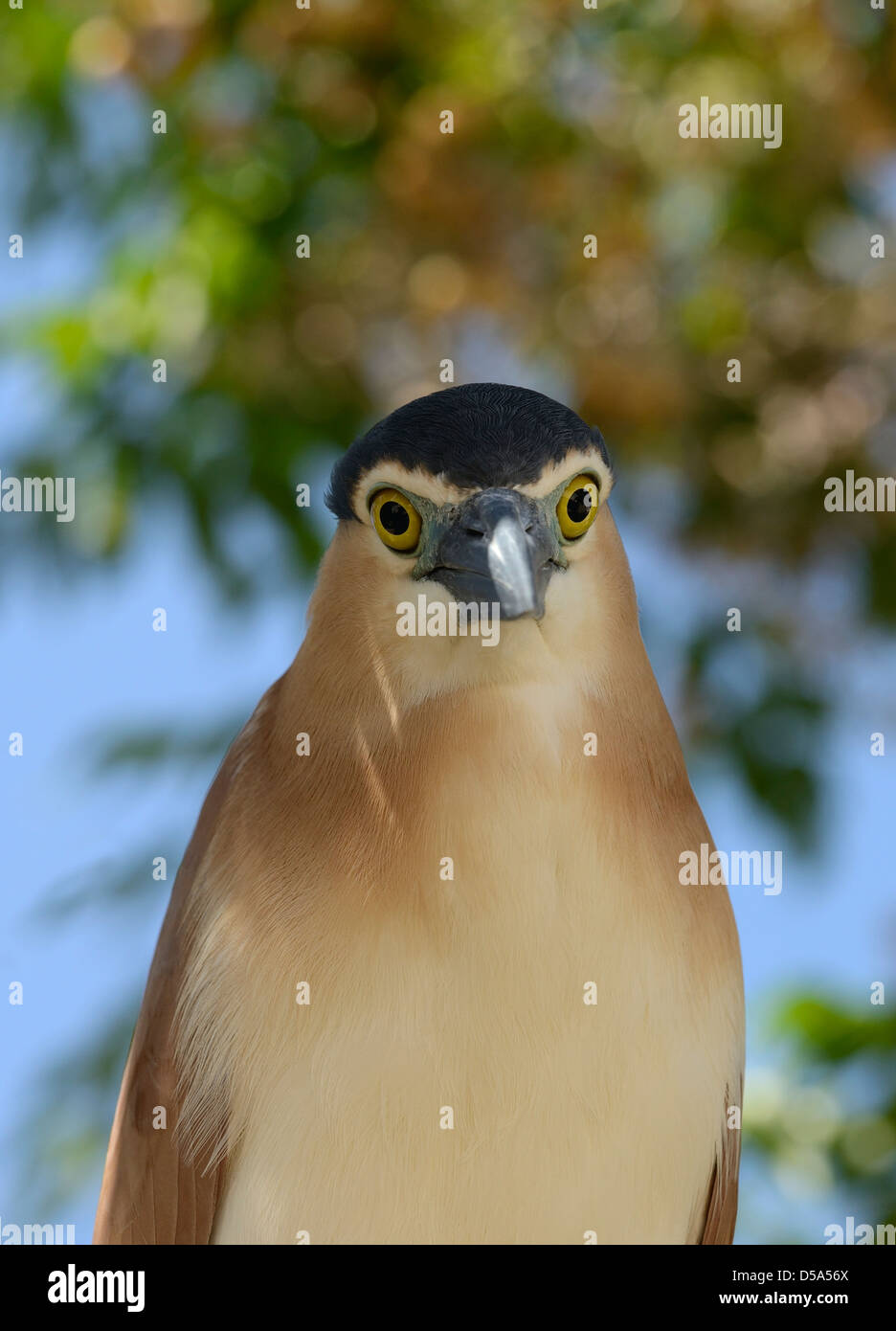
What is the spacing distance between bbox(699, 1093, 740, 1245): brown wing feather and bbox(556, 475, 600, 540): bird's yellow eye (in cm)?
80

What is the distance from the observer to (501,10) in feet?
15.1

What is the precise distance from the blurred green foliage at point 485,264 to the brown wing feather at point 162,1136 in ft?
7.90

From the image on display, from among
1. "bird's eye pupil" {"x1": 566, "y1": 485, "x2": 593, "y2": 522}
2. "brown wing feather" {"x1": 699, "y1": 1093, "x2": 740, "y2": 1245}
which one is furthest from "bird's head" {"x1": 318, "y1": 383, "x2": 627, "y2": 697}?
"brown wing feather" {"x1": 699, "y1": 1093, "x2": 740, "y2": 1245}

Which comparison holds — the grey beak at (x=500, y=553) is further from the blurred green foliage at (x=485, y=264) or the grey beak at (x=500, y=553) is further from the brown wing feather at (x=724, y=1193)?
the blurred green foliage at (x=485, y=264)

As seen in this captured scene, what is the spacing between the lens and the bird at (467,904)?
1597 millimetres

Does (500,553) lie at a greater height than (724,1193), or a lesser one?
greater

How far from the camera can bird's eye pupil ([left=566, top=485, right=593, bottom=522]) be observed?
1.66 meters

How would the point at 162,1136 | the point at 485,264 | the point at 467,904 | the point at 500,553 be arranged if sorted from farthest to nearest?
the point at 485,264 < the point at 162,1136 < the point at 467,904 < the point at 500,553

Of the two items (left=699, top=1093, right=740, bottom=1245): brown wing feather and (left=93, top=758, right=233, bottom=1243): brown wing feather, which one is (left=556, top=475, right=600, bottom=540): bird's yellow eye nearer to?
(left=93, top=758, right=233, bottom=1243): brown wing feather

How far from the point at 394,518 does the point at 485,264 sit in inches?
121

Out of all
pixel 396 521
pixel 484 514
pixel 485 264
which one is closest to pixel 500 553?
pixel 484 514

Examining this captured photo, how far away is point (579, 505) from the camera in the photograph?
65.7 inches

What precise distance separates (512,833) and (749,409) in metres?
3.52

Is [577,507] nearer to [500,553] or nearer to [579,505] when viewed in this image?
[579,505]
